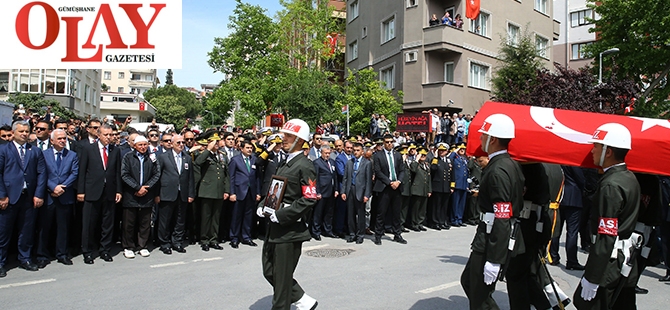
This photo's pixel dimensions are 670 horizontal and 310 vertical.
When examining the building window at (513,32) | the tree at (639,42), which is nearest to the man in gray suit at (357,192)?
the tree at (639,42)

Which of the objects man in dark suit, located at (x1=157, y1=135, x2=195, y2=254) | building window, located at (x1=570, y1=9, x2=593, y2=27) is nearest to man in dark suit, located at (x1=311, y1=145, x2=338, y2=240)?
man in dark suit, located at (x1=157, y1=135, x2=195, y2=254)

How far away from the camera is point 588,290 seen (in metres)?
4.34

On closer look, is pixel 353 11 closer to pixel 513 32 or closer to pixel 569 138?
pixel 513 32

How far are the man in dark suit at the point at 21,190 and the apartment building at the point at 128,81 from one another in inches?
4346

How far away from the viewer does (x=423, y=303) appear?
640 cm

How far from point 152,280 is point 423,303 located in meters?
4.01

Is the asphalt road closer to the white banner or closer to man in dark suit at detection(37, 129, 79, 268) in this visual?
man in dark suit at detection(37, 129, 79, 268)

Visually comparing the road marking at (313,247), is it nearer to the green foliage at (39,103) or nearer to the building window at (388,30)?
the green foliage at (39,103)

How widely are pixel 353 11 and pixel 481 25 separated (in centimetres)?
1176

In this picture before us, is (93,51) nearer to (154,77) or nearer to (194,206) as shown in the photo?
(194,206)

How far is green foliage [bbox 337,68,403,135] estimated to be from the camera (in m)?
27.2

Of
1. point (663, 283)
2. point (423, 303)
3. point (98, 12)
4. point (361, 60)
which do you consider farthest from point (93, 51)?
point (361, 60)

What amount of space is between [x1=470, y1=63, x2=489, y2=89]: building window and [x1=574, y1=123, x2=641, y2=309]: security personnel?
2746 centimetres

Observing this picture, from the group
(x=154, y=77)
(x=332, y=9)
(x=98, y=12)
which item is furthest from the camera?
(x=154, y=77)
